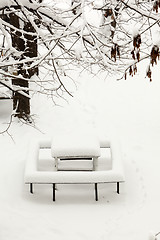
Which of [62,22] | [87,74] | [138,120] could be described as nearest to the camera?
[62,22]

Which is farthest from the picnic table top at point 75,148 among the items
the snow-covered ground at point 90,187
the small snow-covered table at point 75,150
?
the snow-covered ground at point 90,187

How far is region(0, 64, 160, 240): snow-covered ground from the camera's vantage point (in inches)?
280

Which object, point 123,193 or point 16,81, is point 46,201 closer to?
point 123,193

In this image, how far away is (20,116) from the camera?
34.9 ft

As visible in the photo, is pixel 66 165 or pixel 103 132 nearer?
pixel 66 165

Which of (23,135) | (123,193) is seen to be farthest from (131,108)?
(123,193)

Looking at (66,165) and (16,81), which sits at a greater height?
(16,81)

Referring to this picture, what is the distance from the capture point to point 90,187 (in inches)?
323

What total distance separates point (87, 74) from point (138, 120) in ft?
10.2

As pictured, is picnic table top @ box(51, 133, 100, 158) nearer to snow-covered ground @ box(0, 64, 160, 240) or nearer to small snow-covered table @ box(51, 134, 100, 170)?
small snow-covered table @ box(51, 134, 100, 170)

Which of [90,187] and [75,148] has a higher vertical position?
[75,148]

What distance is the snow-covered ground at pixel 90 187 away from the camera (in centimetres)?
710

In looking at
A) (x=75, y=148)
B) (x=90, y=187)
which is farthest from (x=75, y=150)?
(x=90, y=187)

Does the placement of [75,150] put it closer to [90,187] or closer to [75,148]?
[75,148]
